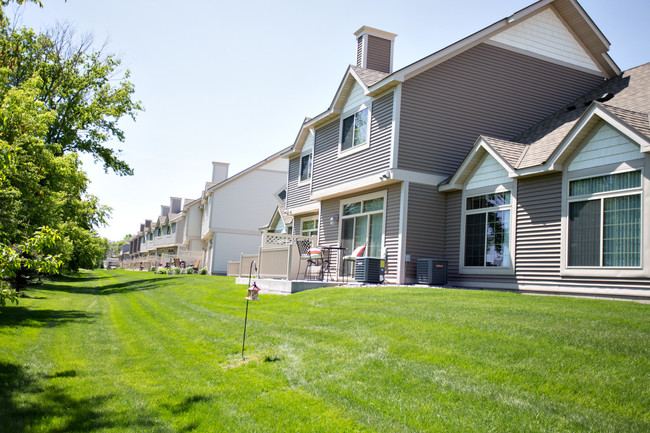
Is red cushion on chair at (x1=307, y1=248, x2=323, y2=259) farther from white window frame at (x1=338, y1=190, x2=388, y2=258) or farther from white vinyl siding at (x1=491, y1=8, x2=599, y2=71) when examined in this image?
white vinyl siding at (x1=491, y1=8, x2=599, y2=71)

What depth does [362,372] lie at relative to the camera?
20.4 ft

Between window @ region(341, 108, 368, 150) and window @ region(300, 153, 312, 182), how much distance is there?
3.81 m

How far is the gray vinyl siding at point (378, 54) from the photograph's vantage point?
63.6 ft

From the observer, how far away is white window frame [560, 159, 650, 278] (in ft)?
32.8

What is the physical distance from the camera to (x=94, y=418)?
5.45 m

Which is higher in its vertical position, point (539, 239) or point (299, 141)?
point (299, 141)

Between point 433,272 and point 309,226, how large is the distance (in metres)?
8.90

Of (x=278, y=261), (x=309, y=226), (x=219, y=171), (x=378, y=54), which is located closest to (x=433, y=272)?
(x=278, y=261)

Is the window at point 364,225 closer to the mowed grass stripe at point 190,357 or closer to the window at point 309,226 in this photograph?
the window at point 309,226

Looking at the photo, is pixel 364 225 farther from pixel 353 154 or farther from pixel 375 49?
pixel 375 49

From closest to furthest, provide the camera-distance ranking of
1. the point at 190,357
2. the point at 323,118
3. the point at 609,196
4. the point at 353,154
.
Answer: the point at 190,357 < the point at 609,196 < the point at 353,154 < the point at 323,118

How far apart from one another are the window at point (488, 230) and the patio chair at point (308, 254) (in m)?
4.65

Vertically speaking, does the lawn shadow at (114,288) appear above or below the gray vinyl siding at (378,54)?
below

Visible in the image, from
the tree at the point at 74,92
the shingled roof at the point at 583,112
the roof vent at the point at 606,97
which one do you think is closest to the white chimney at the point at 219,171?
the tree at the point at 74,92
